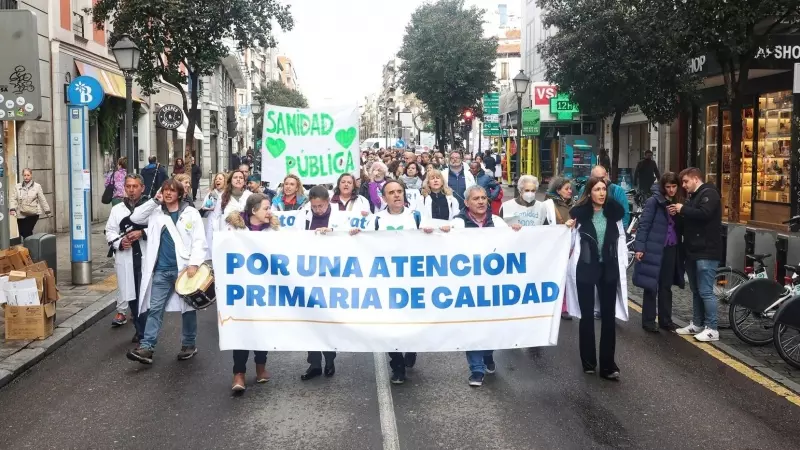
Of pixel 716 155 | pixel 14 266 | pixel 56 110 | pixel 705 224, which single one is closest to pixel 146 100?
pixel 56 110

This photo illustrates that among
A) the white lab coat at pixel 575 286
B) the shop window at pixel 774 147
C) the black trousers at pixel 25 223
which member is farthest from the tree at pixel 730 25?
the black trousers at pixel 25 223

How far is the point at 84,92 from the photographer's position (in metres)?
13.4

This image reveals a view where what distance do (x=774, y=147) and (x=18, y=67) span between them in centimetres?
1615

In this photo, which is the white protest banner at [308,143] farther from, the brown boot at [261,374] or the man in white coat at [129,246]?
the brown boot at [261,374]

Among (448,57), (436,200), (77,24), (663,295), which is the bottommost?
(663,295)

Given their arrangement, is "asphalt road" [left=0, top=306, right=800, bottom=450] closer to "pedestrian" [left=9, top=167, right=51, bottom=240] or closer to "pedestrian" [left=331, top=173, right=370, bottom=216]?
"pedestrian" [left=331, top=173, right=370, bottom=216]

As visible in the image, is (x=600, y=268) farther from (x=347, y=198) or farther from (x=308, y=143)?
(x=308, y=143)

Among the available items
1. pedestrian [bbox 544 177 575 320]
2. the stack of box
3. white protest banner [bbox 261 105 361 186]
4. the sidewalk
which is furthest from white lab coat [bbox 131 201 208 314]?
white protest banner [bbox 261 105 361 186]

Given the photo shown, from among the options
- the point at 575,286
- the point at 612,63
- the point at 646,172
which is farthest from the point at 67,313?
the point at 646,172

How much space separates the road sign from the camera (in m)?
9.34

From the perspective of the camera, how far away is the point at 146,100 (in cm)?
2994

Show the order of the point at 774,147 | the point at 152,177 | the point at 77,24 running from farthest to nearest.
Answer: the point at 77,24 → the point at 774,147 → the point at 152,177

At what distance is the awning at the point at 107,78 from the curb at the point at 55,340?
12245 millimetres

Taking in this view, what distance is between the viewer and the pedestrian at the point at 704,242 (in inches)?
362
